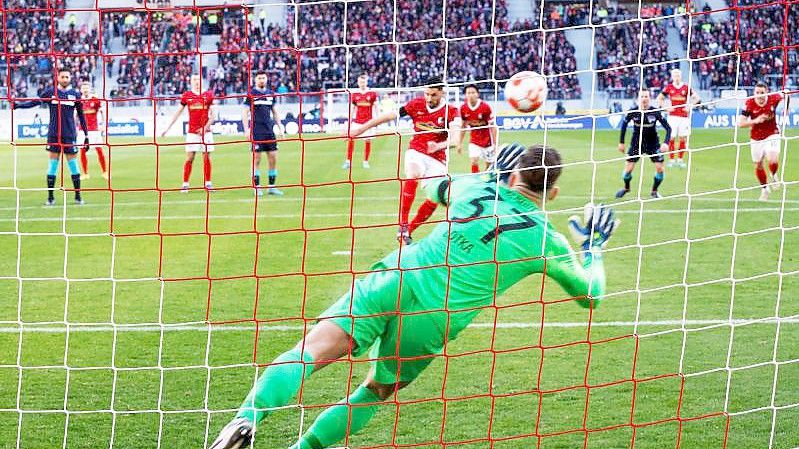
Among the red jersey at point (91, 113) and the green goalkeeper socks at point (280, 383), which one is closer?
the green goalkeeper socks at point (280, 383)

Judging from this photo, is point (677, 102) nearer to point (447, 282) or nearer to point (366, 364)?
point (366, 364)

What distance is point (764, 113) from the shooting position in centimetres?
1416

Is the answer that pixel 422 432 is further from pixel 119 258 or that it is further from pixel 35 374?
pixel 119 258

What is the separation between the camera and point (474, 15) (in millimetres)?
35812

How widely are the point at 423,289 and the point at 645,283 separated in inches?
191

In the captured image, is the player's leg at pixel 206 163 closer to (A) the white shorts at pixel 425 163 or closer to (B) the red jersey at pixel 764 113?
(A) the white shorts at pixel 425 163

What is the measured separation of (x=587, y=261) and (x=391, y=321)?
3.19 ft

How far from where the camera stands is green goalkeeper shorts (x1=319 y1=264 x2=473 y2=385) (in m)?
4.20

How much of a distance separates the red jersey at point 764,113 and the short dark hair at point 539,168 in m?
10.8

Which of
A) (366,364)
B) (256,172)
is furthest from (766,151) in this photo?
(366,364)

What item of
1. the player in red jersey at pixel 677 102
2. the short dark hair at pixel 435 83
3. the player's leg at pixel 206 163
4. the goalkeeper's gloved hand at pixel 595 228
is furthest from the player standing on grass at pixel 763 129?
the goalkeeper's gloved hand at pixel 595 228

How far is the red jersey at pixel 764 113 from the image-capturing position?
1409 cm

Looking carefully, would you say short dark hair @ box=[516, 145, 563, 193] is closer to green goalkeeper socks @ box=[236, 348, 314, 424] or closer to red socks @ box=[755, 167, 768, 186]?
green goalkeeper socks @ box=[236, 348, 314, 424]

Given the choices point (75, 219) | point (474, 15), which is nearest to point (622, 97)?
point (474, 15)
